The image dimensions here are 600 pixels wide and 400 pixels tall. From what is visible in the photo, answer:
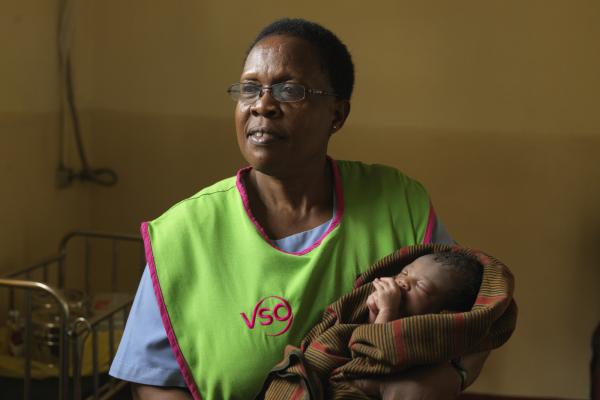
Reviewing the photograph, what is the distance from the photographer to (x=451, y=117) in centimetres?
294

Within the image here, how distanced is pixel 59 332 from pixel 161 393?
1.13 m

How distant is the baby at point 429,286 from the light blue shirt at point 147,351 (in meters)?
0.40

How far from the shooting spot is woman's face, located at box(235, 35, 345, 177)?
51.7 inches

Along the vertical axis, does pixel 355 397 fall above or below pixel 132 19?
below

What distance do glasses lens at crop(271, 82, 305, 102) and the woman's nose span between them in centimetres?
1

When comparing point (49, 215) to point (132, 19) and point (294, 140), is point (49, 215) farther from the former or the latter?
point (294, 140)

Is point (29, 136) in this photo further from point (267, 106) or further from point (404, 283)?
point (404, 283)

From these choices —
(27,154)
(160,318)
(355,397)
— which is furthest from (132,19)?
(355,397)

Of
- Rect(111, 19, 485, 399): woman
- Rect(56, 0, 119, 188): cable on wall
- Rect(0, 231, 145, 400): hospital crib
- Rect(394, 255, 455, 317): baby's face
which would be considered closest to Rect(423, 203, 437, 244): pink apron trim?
Rect(111, 19, 485, 399): woman

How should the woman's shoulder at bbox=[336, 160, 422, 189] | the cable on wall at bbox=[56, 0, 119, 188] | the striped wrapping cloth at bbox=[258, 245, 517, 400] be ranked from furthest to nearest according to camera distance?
A: the cable on wall at bbox=[56, 0, 119, 188]
the woman's shoulder at bbox=[336, 160, 422, 189]
the striped wrapping cloth at bbox=[258, 245, 517, 400]

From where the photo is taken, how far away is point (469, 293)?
1.33m

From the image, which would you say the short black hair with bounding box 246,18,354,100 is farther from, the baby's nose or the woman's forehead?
the baby's nose

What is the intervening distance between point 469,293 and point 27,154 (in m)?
2.00

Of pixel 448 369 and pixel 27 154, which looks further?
pixel 27 154
